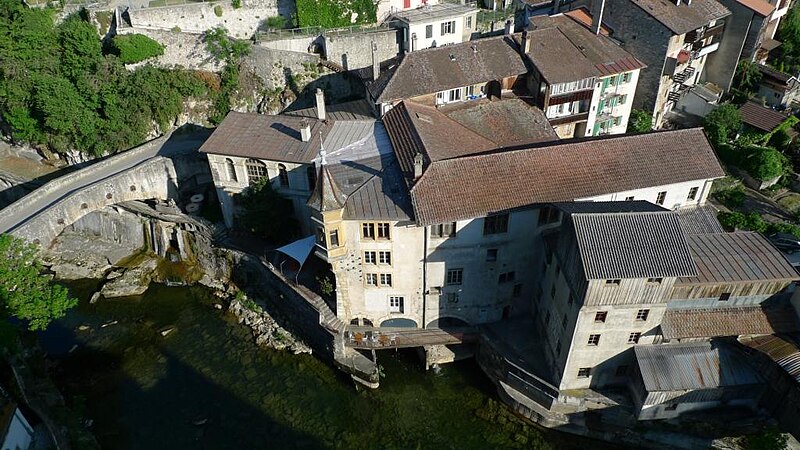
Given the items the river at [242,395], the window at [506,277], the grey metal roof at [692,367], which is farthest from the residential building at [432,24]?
the grey metal roof at [692,367]

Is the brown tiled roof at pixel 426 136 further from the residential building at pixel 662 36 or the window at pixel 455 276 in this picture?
the residential building at pixel 662 36

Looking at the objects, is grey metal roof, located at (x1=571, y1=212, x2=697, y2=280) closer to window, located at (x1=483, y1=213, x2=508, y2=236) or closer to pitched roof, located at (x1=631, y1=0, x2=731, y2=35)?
window, located at (x1=483, y1=213, x2=508, y2=236)

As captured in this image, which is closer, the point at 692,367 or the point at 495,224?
the point at 692,367

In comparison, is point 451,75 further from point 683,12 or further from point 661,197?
point 683,12

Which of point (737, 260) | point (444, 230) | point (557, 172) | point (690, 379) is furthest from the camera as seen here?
point (557, 172)

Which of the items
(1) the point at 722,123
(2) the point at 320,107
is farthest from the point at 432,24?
(1) the point at 722,123

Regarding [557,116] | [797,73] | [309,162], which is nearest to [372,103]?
[309,162]

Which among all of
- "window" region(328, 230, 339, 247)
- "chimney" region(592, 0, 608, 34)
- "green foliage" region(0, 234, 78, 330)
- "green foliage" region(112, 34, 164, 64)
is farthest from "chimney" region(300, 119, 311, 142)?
"chimney" region(592, 0, 608, 34)
